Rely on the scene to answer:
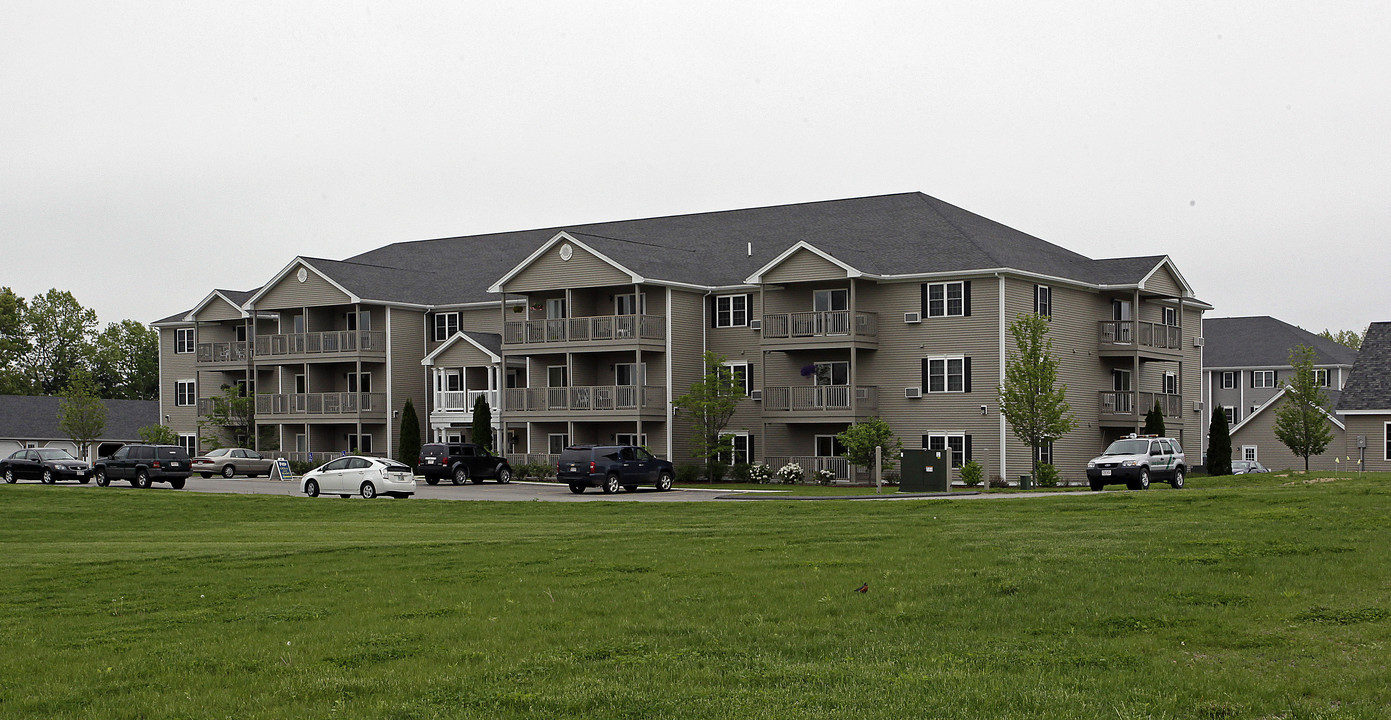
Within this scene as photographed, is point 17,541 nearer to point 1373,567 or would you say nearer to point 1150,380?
point 1373,567

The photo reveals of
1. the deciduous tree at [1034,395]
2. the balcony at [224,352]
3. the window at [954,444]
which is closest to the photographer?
the deciduous tree at [1034,395]

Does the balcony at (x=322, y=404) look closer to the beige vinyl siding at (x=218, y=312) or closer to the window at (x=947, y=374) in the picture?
the beige vinyl siding at (x=218, y=312)

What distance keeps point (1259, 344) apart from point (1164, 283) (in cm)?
4350

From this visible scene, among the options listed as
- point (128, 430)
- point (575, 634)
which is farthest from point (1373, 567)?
point (128, 430)

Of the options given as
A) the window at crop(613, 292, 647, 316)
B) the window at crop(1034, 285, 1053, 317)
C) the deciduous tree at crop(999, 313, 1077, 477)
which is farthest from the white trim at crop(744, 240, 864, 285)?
the deciduous tree at crop(999, 313, 1077, 477)

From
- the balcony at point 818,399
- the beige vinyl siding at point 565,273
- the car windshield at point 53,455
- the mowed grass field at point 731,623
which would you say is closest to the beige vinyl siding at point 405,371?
the beige vinyl siding at point 565,273

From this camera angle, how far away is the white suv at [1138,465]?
41.0 meters

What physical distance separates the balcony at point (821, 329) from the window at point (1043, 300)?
5852mm

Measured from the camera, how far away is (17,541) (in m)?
25.3

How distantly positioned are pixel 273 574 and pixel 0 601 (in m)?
3.28

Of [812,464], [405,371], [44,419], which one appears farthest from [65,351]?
[812,464]

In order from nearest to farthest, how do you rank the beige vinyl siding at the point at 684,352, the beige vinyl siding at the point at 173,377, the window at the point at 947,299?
the window at the point at 947,299, the beige vinyl siding at the point at 684,352, the beige vinyl siding at the point at 173,377

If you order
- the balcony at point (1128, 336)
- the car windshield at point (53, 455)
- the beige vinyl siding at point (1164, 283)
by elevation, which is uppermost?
the beige vinyl siding at point (1164, 283)

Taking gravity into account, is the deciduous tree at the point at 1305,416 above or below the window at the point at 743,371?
below
